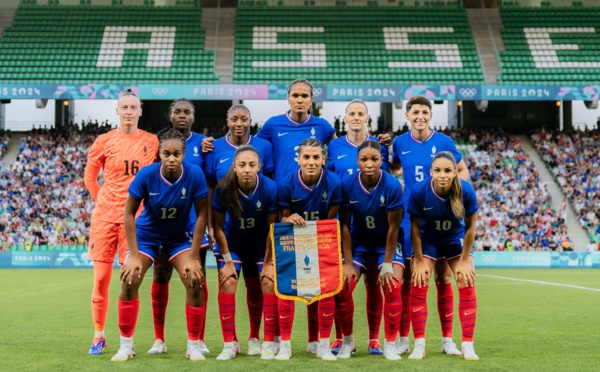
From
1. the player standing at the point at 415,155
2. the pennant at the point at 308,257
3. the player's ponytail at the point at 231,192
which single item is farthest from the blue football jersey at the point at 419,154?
the player's ponytail at the point at 231,192

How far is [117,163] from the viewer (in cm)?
653

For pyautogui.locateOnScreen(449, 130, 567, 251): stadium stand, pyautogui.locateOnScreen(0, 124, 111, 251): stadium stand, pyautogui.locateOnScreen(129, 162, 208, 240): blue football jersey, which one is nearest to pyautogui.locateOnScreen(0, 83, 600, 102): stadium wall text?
pyautogui.locateOnScreen(0, 124, 111, 251): stadium stand

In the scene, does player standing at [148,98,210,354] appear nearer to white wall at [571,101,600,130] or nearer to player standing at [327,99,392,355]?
player standing at [327,99,392,355]

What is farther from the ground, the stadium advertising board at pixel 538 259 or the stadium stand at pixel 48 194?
the stadium stand at pixel 48 194

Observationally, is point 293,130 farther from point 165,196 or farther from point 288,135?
point 165,196

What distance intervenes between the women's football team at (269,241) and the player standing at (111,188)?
0.09ft

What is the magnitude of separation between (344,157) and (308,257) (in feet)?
3.75

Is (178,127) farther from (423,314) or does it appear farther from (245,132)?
(423,314)

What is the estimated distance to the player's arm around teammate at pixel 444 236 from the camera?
19.5 ft

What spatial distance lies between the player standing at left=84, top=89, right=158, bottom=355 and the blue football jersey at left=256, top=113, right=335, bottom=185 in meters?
1.13

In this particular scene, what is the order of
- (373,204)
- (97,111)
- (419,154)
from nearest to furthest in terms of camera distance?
(373,204), (419,154), (97,111)

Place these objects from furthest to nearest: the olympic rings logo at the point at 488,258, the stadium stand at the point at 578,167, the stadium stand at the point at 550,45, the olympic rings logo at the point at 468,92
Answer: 1. the stadium stand at the point at 550,45
2. the olympic rings logo at the point at 468,92
3. the stadium stand at the point at 578,167
4. the olympic rings logo at the point at 488,258

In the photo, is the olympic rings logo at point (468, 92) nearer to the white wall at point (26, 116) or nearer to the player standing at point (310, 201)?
the white wall at point (26, 116)

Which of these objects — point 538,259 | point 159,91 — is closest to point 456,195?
point 538,259
